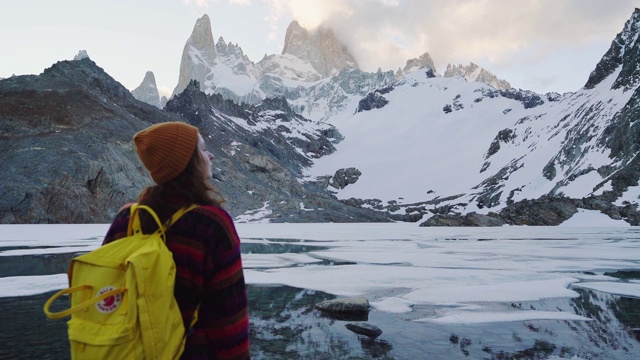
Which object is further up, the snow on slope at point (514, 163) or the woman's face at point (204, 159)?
the snow on slope at point (514, 163)

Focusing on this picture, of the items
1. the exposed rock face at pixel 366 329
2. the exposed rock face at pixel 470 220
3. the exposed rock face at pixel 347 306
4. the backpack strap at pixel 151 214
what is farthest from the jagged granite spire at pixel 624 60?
Answer: the backpack strap at pixel 151 214

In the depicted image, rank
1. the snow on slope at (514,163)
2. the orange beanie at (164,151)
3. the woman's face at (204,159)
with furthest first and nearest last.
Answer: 1. the snow on slope at (514,163)
2. the woman's face at (204,159)
3. the orange beanie at (164,151)

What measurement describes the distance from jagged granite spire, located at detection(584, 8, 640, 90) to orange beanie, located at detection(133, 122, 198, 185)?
415 feet

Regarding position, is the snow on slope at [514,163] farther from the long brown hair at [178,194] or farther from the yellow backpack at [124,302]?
the yellow backpack at [124,302]

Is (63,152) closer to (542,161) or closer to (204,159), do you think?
(204,159)

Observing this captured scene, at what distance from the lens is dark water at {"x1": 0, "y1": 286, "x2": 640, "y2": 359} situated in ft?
25.8

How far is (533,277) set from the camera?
53.8 feet

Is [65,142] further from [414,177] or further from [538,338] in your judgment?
[414,177]

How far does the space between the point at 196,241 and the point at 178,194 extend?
0.41 meters

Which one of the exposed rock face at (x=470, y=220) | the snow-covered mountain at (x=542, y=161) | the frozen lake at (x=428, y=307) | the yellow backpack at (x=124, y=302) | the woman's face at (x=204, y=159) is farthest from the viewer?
the snow-covered mountain at (x=542, y=161)

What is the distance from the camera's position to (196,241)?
288cm

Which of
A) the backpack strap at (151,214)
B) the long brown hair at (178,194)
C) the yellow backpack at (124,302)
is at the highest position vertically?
the long brown hair at (178,194)

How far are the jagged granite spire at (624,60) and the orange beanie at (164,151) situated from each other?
415 feet

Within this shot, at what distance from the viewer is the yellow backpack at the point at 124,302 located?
255 cm
